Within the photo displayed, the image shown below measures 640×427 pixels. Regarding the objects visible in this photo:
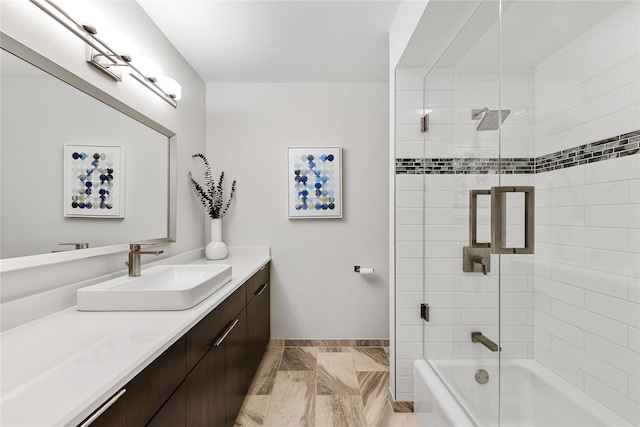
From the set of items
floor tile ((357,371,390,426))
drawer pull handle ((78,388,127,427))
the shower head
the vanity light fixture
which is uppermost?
the vanity light fixture

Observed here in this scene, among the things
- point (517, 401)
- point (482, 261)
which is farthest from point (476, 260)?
point (517, 401)

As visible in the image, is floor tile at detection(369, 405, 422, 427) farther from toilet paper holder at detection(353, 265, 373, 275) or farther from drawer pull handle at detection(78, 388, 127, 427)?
drawer pull handle at detection(78, 388, 127, 427)

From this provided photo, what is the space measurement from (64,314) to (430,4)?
198 cm

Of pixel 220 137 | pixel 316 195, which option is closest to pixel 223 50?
pixel 220 137

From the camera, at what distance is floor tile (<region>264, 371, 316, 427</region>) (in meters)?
1.93

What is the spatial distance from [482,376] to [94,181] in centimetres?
200

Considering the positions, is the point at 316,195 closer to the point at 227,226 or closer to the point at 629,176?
the point at 227,226

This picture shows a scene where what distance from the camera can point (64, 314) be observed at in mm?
1270

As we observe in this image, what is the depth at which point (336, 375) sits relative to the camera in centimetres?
247

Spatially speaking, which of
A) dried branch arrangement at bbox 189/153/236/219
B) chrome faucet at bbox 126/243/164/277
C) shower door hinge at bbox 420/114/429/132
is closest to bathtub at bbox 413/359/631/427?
shower door hinge at bbox 420/114/429/132

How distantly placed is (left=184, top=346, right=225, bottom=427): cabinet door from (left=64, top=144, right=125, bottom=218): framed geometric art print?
0.85 meters

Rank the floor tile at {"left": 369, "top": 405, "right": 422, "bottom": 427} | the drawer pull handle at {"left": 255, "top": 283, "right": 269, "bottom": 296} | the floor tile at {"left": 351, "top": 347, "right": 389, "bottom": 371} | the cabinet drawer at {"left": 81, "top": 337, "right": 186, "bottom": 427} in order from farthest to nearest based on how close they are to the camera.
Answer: the floor tile at {"left": 351, "top": 347, "right": 389, "bottom": 371}
the drawer pull handle at {"left": 255, "top": 283, "right": 269, "bottom": 296}
the floor tile at {"left": 369, "top": 405, "right": 422, "bottom": 427}
the cabinet drawer at {"left": 81, "top": 337, "right": 186, "bottom": 427}

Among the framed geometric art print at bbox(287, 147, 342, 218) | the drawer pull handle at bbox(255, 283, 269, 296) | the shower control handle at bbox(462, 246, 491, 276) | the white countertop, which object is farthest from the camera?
the framed geometric art print at bbox(287, 147, 342, 218)

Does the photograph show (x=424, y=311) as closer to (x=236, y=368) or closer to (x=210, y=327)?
(x=236, y=368)
